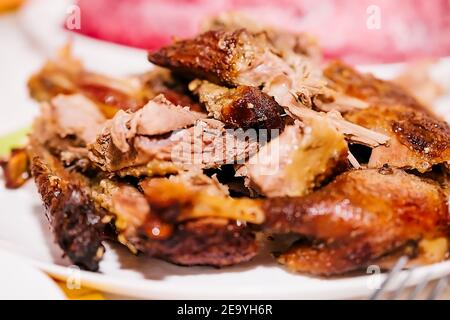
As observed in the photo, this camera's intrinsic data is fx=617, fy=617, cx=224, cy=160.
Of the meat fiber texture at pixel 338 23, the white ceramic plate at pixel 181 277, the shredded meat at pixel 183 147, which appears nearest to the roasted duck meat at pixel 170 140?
the shredded meat at pixel 183 147

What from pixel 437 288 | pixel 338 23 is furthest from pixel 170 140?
pixel 338 23

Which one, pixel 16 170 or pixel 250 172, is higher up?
pixel 250 172

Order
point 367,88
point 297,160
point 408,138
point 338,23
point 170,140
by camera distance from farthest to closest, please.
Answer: point 338,23
point 367,88
point 408,138
point 170,140
point 297,160

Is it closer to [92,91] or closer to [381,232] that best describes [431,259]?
[381,232]

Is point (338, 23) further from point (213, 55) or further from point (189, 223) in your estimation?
point (189, 223)

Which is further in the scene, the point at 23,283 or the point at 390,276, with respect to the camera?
the point at 23,283

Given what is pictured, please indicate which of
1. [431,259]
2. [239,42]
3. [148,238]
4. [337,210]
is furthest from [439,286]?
[239,42]

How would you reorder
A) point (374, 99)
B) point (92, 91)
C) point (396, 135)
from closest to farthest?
point (396, 135), point (374, 99), point (92, 91)
